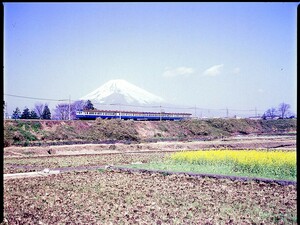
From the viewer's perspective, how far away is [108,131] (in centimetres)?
4128

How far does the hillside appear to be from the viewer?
33.1m

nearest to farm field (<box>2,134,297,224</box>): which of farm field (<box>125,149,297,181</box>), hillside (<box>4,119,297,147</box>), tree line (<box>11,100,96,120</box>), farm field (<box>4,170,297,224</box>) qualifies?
farm field (<box>4,170,297,224</box>)

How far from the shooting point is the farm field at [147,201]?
6.00 meters

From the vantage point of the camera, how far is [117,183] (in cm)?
1028

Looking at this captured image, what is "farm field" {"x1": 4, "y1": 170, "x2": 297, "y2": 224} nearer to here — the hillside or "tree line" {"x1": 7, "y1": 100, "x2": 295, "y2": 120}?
the hillside

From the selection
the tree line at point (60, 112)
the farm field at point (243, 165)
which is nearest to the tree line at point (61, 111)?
the tree line at point (60, 112)

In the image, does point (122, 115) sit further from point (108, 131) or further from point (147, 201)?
point (147, 201)

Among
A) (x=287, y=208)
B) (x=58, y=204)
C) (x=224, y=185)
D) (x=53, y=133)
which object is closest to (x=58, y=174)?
(x=58, y=204)

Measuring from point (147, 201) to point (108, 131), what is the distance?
3424cm

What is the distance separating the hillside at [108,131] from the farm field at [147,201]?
21324 mm

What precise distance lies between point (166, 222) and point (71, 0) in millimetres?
4366

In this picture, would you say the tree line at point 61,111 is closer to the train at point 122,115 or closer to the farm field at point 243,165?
the train at point 122,115

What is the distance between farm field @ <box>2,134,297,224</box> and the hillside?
70.0ft

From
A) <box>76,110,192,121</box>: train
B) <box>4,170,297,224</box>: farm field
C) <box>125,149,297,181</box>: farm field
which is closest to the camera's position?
<box>4,170,297,224</box>: farm field
